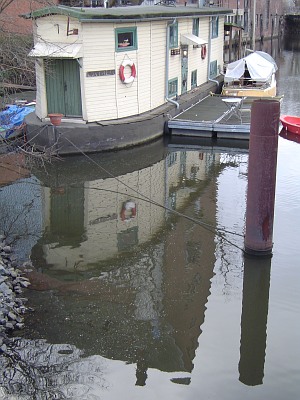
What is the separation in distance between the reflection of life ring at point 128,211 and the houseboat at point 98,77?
3309 mm

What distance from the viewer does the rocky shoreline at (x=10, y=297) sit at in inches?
304

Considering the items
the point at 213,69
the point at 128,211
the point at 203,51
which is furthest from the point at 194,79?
the point at 128,211

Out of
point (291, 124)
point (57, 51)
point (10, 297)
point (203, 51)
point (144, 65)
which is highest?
point (57, 51)

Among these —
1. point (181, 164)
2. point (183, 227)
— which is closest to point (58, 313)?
point (183, 227)

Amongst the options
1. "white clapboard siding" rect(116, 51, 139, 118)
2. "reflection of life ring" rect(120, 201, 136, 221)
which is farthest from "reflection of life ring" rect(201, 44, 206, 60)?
"reflection of life ring" rect(120, 201, 136, 221)

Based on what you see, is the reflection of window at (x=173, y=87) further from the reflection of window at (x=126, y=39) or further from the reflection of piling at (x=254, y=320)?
the reflection of piling at (x=254, y=320)

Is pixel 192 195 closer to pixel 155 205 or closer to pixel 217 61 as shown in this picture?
pixel 155 205

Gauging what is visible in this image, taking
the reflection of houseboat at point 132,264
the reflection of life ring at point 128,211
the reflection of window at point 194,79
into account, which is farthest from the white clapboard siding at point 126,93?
the reflection of window at point 194,79

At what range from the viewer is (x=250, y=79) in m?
23.7

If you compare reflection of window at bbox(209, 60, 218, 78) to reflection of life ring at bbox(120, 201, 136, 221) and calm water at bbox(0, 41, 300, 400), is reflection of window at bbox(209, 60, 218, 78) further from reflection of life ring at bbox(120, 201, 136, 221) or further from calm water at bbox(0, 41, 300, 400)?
reflection of life ring at bbox(120, 201, 136, 221)

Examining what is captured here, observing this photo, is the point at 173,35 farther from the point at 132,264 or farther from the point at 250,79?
the point at 132,264

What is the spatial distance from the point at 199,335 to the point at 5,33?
7537 millimetres

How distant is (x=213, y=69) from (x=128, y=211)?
1545 cm

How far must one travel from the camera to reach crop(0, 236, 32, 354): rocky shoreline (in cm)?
772
